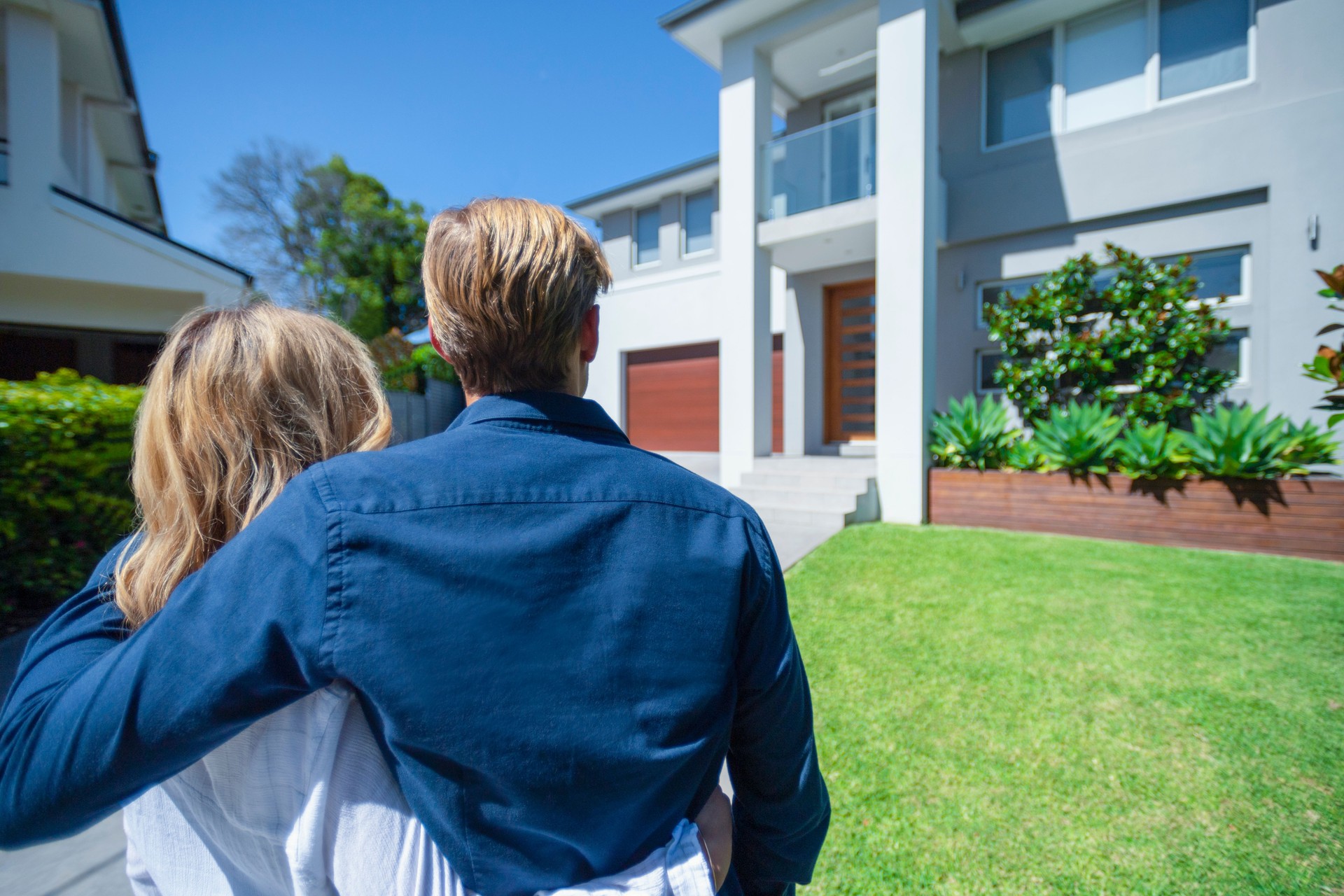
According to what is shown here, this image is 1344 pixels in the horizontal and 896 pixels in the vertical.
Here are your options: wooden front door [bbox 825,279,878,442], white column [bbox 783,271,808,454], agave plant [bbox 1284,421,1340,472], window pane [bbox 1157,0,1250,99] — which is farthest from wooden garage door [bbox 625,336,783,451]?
agave plant [bbox 1284,421,1340,472]

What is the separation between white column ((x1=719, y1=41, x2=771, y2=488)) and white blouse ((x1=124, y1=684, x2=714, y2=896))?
23.9ft

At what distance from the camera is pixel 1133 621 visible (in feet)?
12.6

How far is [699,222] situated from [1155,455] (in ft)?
29.5

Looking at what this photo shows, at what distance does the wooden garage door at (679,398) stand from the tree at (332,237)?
36.1 feet

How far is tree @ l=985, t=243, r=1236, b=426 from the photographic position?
6.65m

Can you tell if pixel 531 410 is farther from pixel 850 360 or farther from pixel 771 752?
pixel 850 360

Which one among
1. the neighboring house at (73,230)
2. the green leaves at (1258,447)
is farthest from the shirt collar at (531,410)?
the neighboring house at (73,230)

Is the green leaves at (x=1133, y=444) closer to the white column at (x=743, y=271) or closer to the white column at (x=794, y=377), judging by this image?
the white column at (x=743, y=271)

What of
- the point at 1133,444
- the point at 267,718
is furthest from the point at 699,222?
the point at 267,718

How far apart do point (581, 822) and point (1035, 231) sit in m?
9.21

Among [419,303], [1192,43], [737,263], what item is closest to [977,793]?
[737,263]

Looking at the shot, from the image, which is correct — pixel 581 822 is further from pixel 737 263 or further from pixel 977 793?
pixel 737 263

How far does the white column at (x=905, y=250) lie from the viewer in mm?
6926

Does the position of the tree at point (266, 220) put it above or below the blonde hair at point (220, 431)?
above
